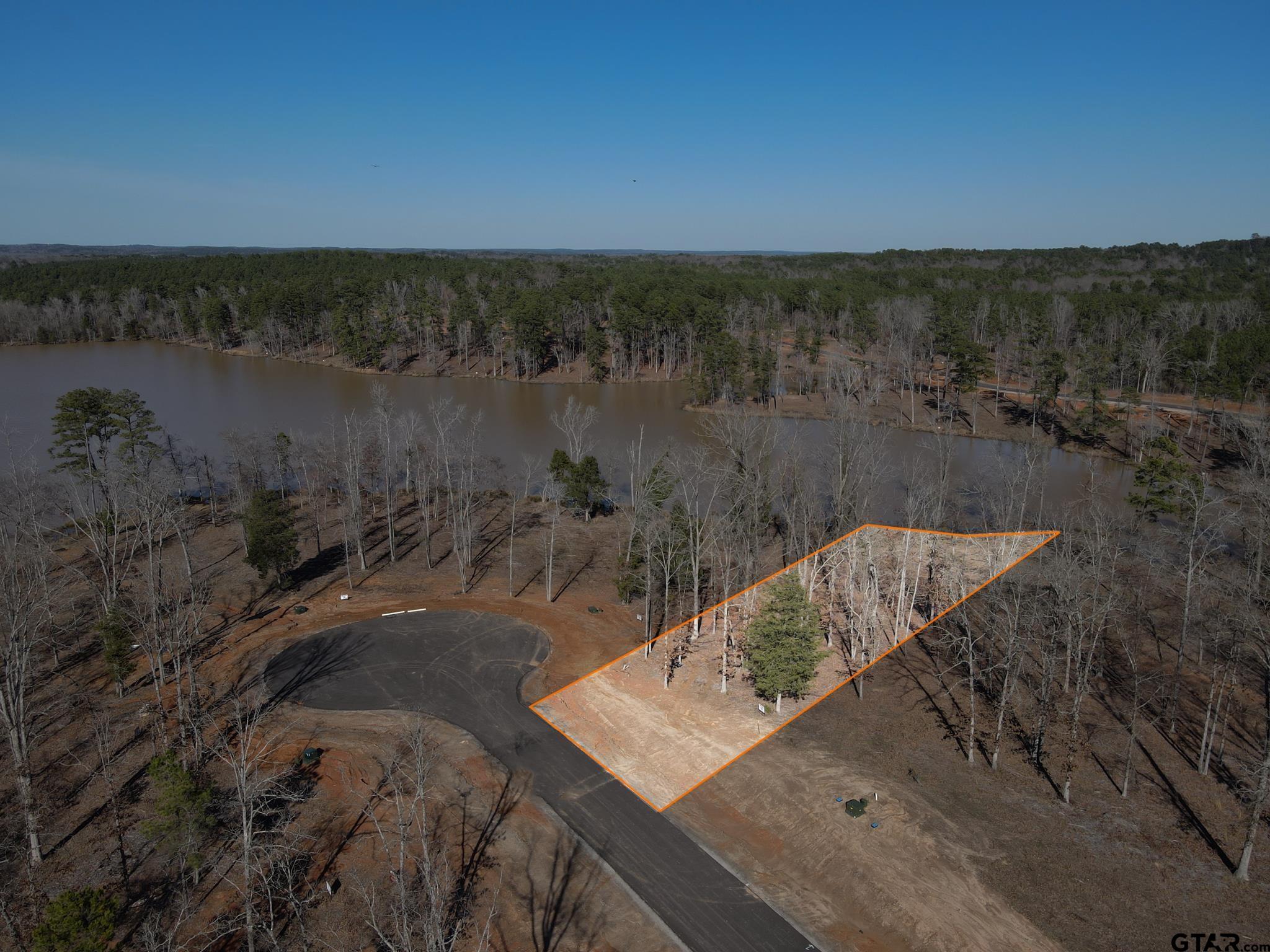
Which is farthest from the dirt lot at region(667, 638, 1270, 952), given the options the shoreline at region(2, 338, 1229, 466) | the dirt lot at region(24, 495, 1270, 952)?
the shoreline at region(2, 338, 1229, 466)

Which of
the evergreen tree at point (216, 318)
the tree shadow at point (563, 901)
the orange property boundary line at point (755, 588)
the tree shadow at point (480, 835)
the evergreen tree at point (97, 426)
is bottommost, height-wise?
the tree shadow at point (563, 901)

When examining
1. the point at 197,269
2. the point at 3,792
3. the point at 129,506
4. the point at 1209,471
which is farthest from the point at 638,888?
the point at 197,269

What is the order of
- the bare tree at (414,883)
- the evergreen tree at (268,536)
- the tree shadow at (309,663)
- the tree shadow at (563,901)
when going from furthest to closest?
1. the evergreen tree at (268,536)
2. the tree shadow at (309,663)
3. the tree shadow at (563,901)
4. the bare tree at (414,883)

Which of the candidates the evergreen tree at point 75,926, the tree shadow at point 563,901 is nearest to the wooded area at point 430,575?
the evergreen tree at point 75,926

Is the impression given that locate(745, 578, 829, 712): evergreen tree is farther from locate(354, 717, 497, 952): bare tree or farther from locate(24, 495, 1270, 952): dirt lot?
locate(354, 717, 497, 952): bare tree

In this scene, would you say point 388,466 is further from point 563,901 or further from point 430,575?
point 563,901

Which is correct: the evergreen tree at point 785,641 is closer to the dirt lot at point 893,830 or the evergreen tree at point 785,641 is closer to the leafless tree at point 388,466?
the dirt lot at point 893,830

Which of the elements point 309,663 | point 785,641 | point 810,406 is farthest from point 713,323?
point 309,663
